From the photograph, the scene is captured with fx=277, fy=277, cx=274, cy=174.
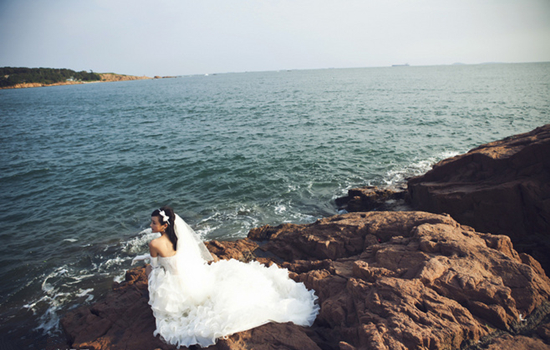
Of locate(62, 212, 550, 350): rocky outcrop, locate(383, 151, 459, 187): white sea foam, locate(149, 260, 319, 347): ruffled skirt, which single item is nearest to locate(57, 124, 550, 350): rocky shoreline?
locate(62, 212, 550, 350): rocky outcrop

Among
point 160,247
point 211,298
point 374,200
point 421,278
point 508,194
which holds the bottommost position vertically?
point 374,200

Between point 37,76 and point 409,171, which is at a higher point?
point 37,76

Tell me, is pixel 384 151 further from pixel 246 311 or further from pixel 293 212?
pixel 246 311

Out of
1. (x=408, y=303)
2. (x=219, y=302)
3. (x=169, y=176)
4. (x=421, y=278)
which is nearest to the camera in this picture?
(x=408, y=303)

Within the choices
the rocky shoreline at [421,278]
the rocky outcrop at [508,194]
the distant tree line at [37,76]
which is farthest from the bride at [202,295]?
the distant tree line at [37,76]

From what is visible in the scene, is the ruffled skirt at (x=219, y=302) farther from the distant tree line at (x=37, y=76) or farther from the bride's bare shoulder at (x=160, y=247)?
the distant tree line at (x=37, y=76)

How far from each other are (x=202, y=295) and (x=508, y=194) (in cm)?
912

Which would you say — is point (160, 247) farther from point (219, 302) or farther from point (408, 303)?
point (408, 303)

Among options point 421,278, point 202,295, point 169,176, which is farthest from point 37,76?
point 421,278

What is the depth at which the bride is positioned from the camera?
4.86m

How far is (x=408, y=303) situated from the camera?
452 cm

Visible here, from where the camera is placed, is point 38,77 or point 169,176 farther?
point 38,77

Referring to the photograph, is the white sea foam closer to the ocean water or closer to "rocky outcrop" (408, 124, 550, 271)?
the ocean water

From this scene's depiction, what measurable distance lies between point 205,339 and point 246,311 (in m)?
0.80
